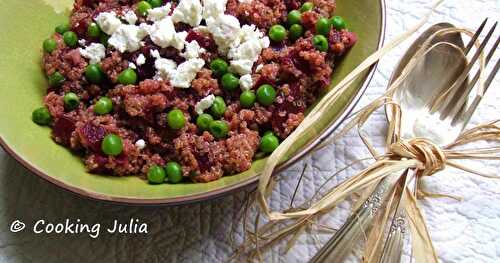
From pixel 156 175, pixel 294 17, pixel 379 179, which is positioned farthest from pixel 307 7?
pixel 156 175

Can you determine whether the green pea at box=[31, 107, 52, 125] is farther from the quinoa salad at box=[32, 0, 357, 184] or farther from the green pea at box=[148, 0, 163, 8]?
the green pea at box=[148, 0, 163, 8]

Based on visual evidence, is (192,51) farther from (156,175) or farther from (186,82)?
(156,175)

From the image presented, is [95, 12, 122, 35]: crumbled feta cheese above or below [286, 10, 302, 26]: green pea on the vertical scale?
below

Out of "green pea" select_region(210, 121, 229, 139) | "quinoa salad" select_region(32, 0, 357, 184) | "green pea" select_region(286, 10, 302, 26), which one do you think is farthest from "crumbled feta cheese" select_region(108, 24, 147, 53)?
"green pea" select_region(286, 10, 302, 26)

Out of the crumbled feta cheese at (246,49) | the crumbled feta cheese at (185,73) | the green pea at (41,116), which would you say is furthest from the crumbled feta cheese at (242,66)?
the green pea at (41,116)

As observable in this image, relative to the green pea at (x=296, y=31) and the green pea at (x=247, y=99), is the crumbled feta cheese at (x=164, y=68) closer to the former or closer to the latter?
the green pea at (x=247, y=99)
